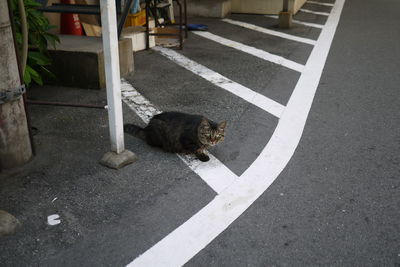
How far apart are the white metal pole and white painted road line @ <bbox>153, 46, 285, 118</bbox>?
1988 mm

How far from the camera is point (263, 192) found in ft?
11.0

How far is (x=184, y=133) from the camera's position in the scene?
383cm

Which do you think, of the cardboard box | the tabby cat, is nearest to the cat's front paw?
the tabby cat

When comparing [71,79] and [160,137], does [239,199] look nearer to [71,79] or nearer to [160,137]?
[160,137]

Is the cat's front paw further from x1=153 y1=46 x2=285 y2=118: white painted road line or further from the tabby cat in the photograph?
x1=153 y1=46 x2=285 y2=118: white painted road line

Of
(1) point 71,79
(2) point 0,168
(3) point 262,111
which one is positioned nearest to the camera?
(2) point 0,168

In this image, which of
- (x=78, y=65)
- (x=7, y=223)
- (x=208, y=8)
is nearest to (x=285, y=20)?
(x=208, y=8)

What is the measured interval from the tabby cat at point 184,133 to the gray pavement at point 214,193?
11 centimetres

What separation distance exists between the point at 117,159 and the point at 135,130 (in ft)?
2.00

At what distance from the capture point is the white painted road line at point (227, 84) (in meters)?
5.09

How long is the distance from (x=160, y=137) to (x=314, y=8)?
34.5 ft

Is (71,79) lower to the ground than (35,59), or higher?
lower

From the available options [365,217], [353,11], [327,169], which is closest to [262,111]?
[327,169]

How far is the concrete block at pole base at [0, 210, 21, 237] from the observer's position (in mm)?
2764
